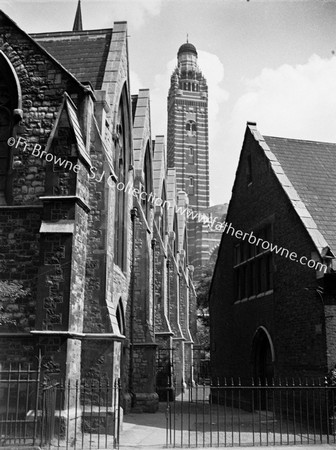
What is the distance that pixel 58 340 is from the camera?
37.6 feet

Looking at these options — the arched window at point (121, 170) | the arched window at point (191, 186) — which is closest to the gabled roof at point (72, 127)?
the arched window at point (121, 170)

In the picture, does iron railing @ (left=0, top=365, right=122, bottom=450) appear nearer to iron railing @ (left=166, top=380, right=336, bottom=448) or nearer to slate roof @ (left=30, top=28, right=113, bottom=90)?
iron railing @ (left=166, top=380, right=336, bottom=448)

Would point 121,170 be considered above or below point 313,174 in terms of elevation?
above

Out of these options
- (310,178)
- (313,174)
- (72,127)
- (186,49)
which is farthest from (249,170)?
(186,49)

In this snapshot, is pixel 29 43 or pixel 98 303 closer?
pixel 98 303

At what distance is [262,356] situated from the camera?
1820 cm

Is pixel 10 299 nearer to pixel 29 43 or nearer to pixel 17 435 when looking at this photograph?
pixel 17 435

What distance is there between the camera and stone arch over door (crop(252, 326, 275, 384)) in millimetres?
17531

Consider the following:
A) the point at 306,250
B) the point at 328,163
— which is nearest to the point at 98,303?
the point at 306,250

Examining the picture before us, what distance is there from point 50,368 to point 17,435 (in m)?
1.47

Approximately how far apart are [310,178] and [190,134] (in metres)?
83.9

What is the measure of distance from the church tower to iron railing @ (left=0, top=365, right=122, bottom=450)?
83679 mm

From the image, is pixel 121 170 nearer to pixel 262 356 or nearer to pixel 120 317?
pixel 120 317

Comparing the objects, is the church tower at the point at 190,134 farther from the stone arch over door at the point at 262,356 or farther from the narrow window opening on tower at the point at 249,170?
the stone arch over door at the point at 262,356
